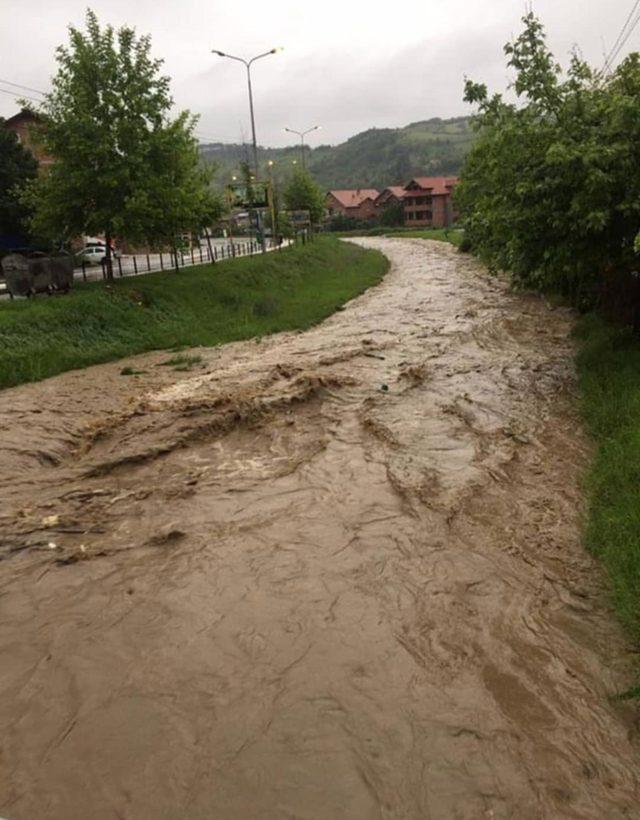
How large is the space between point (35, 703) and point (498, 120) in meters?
13.0

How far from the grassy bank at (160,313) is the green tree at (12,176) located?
424 inches

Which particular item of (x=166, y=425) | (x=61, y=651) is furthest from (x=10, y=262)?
(x=61, y=651)

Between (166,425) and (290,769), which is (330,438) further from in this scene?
(290,769)

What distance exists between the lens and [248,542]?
24.5ft

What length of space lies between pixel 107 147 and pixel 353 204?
308ft

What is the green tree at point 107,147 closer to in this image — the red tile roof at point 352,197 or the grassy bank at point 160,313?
the grassy bank at point 160,313

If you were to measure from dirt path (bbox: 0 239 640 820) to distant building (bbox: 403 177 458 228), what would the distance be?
→ 87023mm

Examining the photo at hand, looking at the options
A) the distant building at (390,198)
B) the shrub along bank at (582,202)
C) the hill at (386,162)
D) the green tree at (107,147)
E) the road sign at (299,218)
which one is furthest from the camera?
the hill at (386,162)

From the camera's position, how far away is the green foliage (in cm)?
1052

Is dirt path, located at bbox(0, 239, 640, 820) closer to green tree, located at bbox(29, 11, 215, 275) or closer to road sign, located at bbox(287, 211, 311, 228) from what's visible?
green tree, located at bbox(29, 11, 215, 275)

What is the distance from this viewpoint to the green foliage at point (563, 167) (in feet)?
34.5

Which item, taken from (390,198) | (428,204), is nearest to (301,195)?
(428,204)

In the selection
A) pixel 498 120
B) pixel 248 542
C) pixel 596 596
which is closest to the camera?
pixel 596 596

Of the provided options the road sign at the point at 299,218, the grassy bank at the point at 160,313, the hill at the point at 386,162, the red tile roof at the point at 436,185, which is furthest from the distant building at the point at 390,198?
the grassy bank at the point at 160,313
